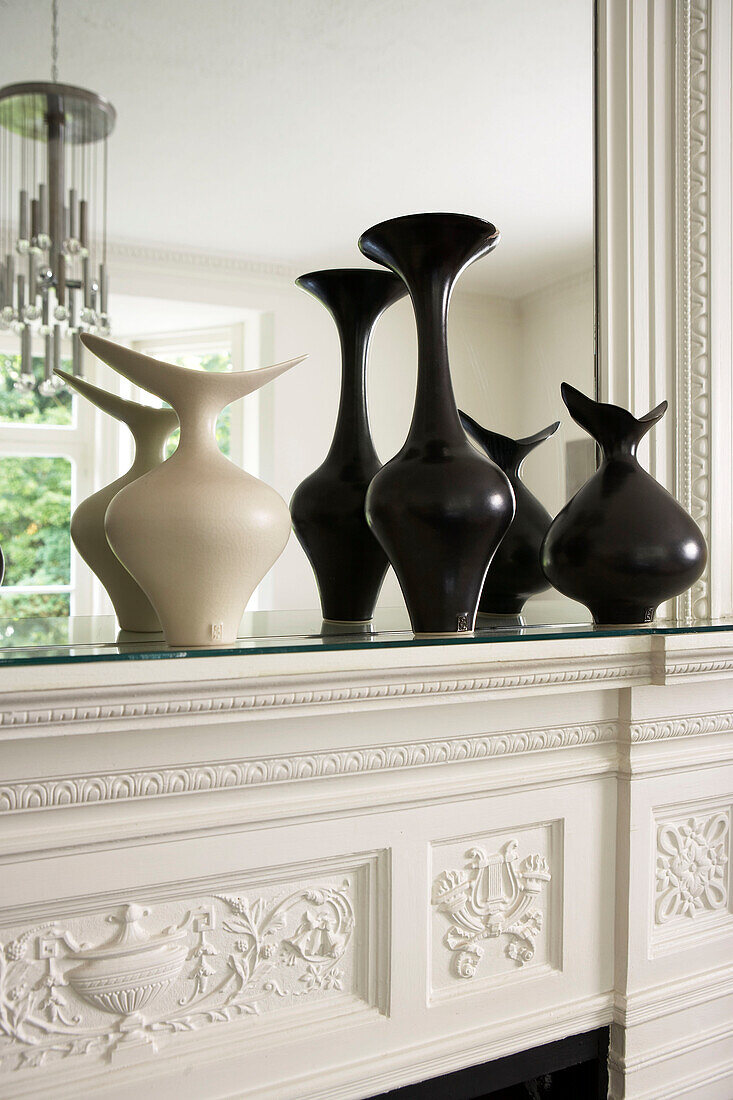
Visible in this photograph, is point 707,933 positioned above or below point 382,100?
below

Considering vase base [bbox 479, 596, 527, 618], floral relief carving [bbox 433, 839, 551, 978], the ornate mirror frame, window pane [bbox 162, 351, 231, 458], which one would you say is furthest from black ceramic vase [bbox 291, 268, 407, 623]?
the ornate mirror frame

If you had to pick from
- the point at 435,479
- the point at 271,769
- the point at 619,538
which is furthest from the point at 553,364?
the point at 271,769

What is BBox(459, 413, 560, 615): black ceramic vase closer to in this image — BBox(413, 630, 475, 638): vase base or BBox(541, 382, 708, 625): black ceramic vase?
BBox(541, 382, 708, 625): black ceramic vase

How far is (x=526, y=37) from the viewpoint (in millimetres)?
1214

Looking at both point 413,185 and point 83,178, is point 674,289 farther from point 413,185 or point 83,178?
point 83,178

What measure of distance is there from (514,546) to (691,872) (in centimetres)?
48

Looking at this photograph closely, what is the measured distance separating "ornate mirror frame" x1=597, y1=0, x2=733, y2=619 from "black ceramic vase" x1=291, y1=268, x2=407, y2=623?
1.43ft

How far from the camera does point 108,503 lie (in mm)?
929

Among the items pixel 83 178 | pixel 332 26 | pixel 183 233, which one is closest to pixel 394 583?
pixel 183 233

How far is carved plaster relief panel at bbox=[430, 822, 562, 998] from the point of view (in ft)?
3.02

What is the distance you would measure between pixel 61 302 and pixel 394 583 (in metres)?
0.53

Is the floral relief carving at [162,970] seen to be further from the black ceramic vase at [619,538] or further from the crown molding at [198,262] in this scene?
the crown molding at [198,262]

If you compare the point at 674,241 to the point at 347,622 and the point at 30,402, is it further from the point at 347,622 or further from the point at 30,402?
the point at 30,402

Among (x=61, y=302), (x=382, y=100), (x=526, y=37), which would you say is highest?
(x=526, y=37)
